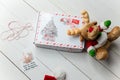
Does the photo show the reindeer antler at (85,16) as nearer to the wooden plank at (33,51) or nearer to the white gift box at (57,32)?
the white gift box at (57,32)

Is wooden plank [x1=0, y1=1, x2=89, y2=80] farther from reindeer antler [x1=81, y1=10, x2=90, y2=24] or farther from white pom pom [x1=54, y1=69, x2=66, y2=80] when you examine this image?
reindeer antler [x1=81, y1=10, x2=90, y2=24]

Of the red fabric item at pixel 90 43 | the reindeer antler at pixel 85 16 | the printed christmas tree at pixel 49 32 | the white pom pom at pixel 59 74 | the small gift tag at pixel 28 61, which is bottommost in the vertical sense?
the white pom pom at pixel 59 74

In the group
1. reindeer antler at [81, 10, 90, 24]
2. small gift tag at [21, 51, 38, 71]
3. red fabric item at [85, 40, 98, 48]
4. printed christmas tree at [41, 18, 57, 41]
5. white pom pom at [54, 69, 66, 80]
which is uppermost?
reindeer antler at [81, 10, 90, 24]

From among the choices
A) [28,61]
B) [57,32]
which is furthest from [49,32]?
[28,61]

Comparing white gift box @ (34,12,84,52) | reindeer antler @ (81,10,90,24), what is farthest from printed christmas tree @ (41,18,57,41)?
reindeer antler @ (81,10,90,24)

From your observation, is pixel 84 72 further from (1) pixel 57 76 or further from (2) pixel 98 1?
(2) pixel 98 1

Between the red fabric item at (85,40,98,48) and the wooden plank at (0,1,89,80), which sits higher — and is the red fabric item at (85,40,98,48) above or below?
above

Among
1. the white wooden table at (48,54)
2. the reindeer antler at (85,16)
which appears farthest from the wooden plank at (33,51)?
the reindeer antler at (85,16)
